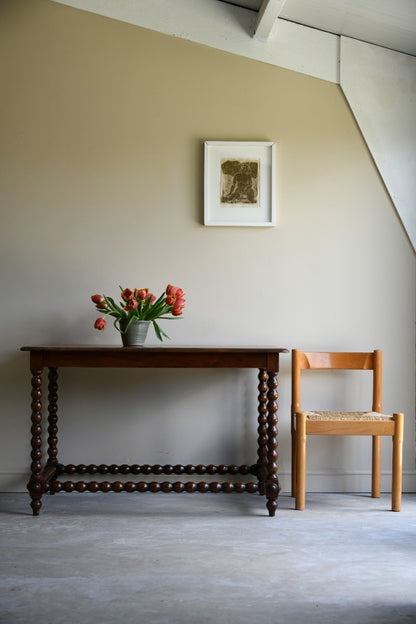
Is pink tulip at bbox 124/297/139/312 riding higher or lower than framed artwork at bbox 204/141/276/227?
lower

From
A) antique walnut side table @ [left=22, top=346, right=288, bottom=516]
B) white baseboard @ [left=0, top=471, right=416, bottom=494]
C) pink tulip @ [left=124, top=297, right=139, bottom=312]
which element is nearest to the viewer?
antique walnut side table @ [left=22, top=346, right=288, bottom=516]

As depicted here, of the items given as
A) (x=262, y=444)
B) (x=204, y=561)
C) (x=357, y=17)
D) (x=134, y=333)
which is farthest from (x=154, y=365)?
(x=357, y=17)

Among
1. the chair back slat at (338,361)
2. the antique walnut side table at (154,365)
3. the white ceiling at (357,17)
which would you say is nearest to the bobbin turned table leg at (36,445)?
the antique walnut side table at (154,365)

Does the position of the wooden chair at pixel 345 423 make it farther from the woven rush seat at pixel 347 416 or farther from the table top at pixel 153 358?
the table top at pixel 153 358

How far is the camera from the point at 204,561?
211cm

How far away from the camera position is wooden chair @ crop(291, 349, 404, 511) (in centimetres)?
273

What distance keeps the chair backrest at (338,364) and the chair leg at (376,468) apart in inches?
6.7

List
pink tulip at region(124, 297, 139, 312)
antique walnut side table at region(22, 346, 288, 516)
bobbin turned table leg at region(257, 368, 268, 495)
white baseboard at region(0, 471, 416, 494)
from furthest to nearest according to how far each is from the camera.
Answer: white baseboard at region(0, 471, 416, 494) → bobbin turned table leg at region(257, 368, 268, 495) → pink tulip at region(124, 297, 139, 312) → antique walnut side table at region(22, 346, 288, 516)

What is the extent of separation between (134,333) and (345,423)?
1081mm

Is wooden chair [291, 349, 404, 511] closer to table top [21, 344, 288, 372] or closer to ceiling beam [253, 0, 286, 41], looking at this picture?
table top [21, 344, 288, 372]

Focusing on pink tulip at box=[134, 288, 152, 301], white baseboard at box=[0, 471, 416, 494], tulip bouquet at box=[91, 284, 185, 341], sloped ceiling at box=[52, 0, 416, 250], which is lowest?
white baseboard at box=[0, 471, 416, 494]

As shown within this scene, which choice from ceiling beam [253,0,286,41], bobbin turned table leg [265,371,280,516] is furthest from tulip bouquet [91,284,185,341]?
ceiling beam [253,0,286,41]

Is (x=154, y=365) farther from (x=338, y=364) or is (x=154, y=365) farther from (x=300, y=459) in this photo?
(x=338, y=364)

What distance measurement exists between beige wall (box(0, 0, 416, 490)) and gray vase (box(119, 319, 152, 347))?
0.38 metres
